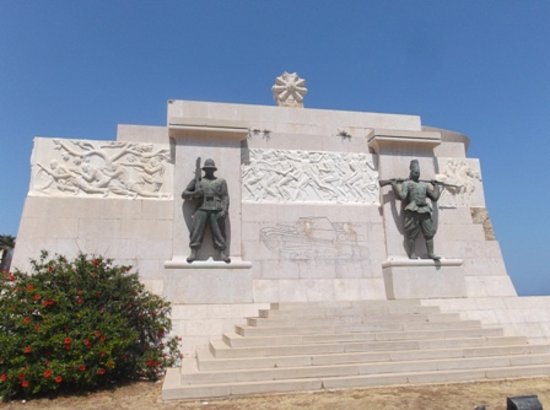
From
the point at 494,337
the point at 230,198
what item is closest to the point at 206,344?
the point at 230,198

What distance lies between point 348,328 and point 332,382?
4.73 feet

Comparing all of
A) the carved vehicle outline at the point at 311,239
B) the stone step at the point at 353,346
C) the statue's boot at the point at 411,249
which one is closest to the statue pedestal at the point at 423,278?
the statue's boot at the point at 411,249

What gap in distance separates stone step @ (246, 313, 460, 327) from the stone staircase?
18 mm

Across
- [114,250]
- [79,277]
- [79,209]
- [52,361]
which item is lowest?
[52,361]

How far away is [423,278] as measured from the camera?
10148 mm

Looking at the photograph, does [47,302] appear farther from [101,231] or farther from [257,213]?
[257,213]

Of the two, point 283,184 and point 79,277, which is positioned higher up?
point 283,184

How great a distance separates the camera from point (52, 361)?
6125mm

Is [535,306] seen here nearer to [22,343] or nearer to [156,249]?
[156,249]

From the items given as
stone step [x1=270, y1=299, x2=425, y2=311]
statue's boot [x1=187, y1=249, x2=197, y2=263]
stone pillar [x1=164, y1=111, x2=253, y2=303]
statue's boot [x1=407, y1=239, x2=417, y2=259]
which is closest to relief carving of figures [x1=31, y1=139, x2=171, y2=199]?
stone pillar [x1=164, y1=111, x2=253, y2=303]

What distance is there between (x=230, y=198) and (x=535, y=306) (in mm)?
7477

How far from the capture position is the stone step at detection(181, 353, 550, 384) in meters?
6.03

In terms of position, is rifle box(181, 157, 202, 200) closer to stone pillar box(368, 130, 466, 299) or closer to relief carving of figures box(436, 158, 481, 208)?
stone pillar box(368, 130, 466, 299)

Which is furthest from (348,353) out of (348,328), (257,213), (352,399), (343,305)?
(257,213)
